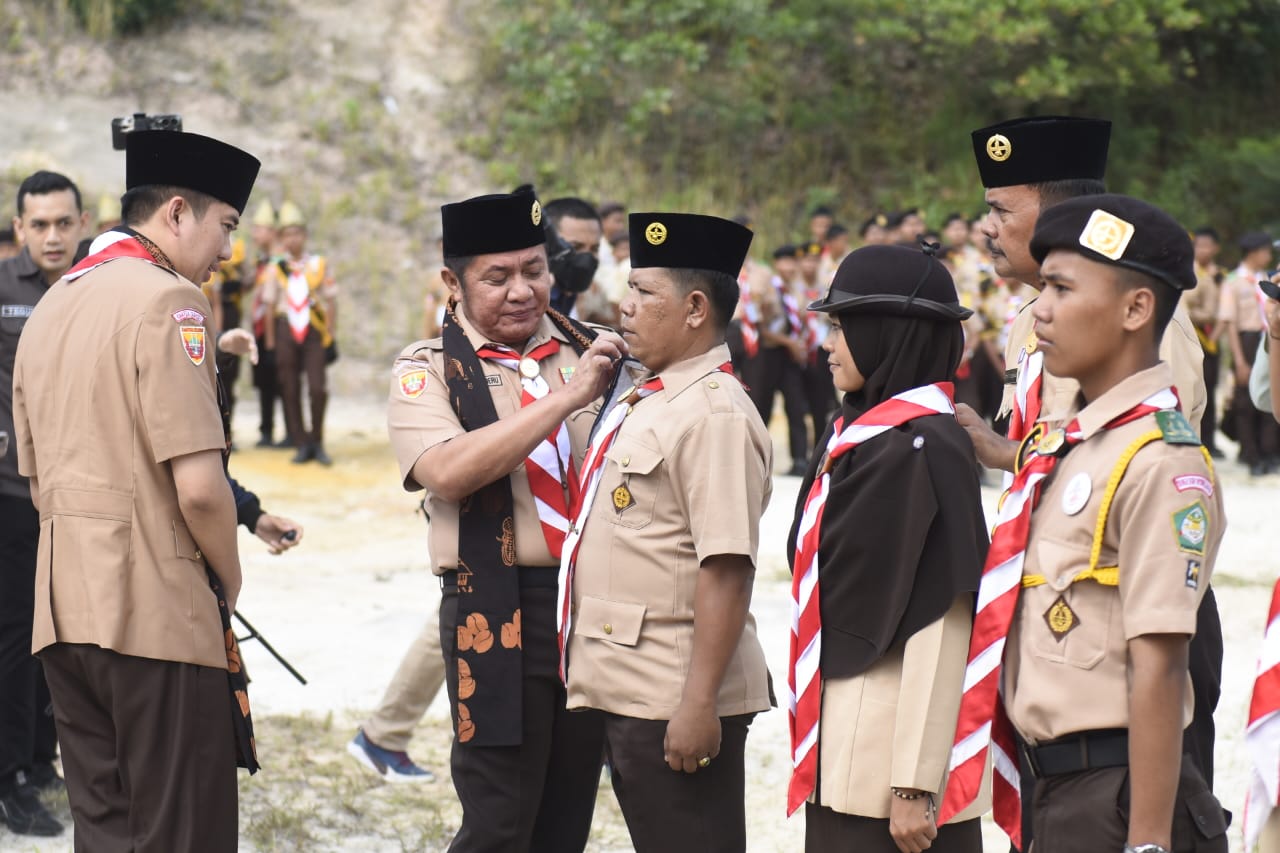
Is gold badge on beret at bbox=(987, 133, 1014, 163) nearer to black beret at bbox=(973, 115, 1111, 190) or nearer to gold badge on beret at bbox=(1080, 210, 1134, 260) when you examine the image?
black beret at bbox=(973, 115, 1111, 190)

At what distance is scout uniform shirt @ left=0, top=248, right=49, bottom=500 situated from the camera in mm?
5281

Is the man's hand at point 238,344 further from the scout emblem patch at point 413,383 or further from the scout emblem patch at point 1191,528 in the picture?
the scout emblem patch at point 1191,528

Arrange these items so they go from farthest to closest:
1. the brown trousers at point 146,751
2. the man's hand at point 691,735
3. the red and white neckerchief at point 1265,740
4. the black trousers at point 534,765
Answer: the black trousers at point 534,765 → the brown trousers at point 146,751 → the man's hand at point 691,735 → the red and white neckerchief at point 1265,740

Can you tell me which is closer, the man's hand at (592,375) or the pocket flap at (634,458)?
the pocket flap at (634,458)

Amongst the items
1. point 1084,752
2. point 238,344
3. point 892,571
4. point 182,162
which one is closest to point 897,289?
point 892,571

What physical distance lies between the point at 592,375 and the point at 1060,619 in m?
1.34

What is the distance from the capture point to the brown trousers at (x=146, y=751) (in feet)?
11.8

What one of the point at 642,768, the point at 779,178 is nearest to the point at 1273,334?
the point at 642,768

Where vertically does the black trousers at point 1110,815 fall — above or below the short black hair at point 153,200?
below

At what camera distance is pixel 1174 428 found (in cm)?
277

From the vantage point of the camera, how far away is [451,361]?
Answer: 156 inches

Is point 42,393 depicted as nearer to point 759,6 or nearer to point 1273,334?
point 1273,334

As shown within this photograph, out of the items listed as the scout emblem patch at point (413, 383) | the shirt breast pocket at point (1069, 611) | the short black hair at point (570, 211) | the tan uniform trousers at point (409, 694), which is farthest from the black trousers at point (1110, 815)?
the short black hair at point (570, 211)

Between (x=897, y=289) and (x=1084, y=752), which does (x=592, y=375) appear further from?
(x=1084, y=752)
